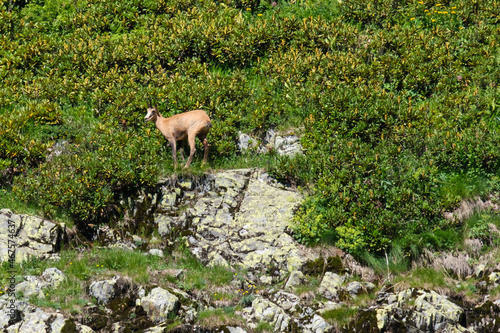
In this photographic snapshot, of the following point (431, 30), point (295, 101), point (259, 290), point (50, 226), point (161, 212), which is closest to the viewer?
point (259, 290)

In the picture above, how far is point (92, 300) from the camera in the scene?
10.3m

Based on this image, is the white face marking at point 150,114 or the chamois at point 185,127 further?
the white face marking at point 150,114

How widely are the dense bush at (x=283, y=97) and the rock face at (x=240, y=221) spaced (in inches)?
20.6

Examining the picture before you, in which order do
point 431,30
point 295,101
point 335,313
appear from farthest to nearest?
1. point 431,30
2. point 295,101
3. point 335,313

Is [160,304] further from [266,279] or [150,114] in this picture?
[150,114]

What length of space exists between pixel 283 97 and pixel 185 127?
374 centimetres

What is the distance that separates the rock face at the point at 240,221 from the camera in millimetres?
11758

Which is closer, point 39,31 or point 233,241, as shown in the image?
point 233,241

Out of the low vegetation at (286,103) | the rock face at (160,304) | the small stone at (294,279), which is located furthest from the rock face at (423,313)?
the rock face at (160,304)

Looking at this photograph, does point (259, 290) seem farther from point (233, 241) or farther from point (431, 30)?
point (431, 30)

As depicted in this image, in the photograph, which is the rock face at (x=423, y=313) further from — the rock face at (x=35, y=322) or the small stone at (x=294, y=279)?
the rock face at (x=35, y=322)

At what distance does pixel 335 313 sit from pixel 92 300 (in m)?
4.51

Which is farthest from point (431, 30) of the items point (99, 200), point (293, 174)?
point (99, 200)

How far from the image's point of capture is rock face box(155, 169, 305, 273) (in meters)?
11.8
